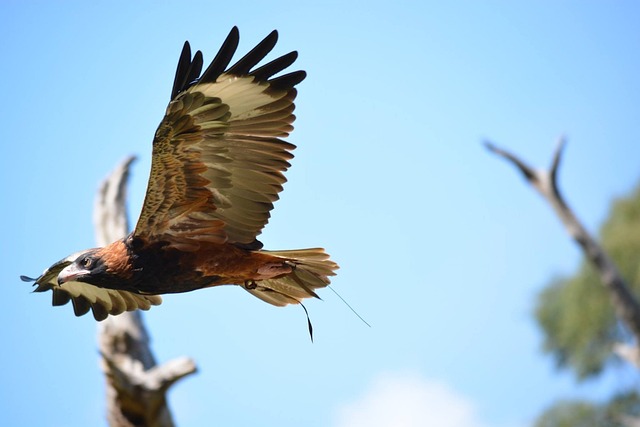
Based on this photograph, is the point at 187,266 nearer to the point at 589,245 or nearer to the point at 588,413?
the point at 589,245

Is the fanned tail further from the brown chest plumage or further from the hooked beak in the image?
the hooked beak

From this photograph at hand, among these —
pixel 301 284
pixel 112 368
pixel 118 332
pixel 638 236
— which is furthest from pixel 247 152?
pixel 638 236

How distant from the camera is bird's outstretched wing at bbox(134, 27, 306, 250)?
4.84 metres

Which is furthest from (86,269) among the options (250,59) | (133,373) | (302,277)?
(133,373)

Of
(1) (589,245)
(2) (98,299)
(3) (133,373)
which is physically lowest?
(3) (133,373)

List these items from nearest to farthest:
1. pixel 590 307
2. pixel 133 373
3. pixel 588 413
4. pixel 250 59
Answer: pixel 250 59, pixel 133 373, pixel 588 413, pixel 590 307

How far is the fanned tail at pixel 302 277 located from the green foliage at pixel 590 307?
1996 centimetres

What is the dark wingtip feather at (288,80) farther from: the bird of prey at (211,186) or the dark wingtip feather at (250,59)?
the dark wingtip feather at (250,59)

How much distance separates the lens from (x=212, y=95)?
492cm

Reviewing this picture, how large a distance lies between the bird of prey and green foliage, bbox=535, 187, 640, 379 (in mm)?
20365

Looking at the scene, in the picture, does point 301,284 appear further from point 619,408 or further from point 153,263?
point 619,408

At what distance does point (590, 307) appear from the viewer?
25.1 meters

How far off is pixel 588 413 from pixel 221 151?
2157 centimetres

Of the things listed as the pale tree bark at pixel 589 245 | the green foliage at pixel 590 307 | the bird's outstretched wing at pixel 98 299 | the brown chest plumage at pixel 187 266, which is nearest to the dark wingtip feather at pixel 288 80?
the brown chest plumage at pixel 187 266
